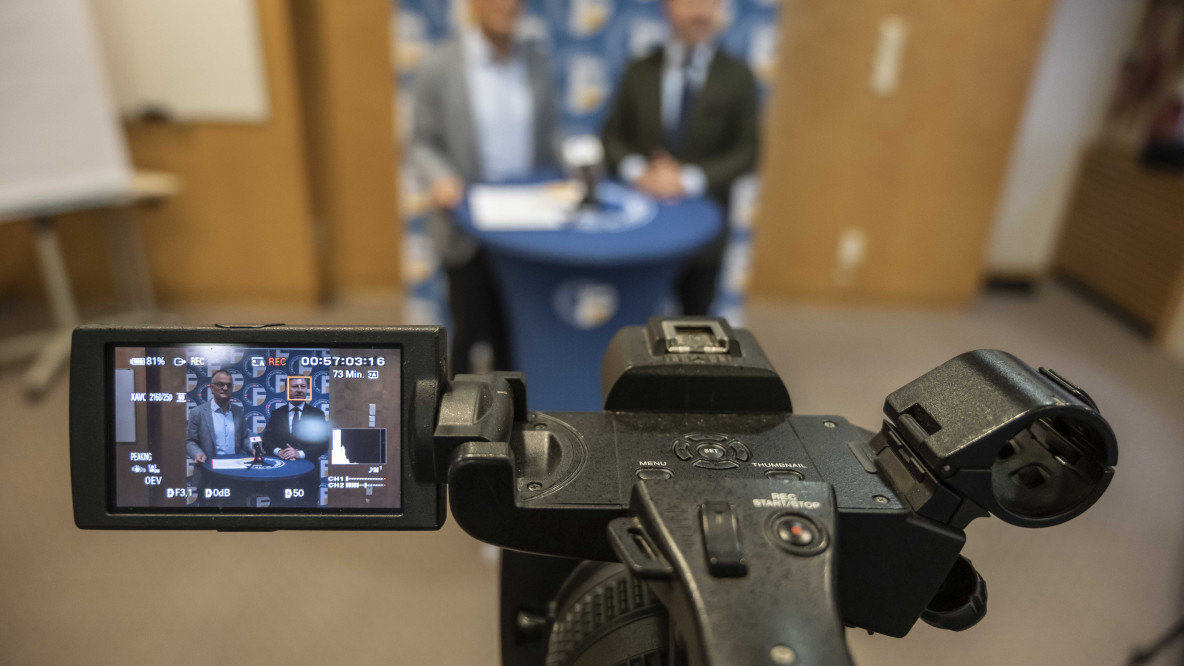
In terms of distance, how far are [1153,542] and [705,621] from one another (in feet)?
7.61

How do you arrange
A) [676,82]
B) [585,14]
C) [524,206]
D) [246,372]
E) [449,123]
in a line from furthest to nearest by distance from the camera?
[585,14] < [676,82] < [449,123] < [524,206] < [246,372]

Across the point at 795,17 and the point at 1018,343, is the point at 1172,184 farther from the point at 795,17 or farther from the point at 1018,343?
the point at 795,17

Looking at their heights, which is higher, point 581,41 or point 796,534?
point 581,41

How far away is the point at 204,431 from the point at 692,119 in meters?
2.14

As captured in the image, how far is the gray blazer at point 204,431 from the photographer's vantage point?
1.89 feet

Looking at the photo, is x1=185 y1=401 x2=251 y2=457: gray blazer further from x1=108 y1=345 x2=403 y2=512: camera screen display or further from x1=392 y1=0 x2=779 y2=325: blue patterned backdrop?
x1=392 y1=0 x2=779 y2=325: blue patterned backdrop

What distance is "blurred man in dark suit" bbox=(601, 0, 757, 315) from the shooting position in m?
2.40

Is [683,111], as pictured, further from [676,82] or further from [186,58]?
[186,58]

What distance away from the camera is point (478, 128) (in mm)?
2398

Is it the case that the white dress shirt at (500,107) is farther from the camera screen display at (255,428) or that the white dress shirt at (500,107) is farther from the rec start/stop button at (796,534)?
the rec start/stop button at (796,534)

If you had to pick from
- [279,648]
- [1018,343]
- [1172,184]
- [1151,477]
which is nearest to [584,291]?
[279,648]

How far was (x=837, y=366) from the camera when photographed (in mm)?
3123

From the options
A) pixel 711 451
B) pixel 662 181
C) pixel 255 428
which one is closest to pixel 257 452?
pixel 255 428

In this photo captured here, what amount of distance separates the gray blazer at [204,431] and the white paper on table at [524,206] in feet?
4.39
